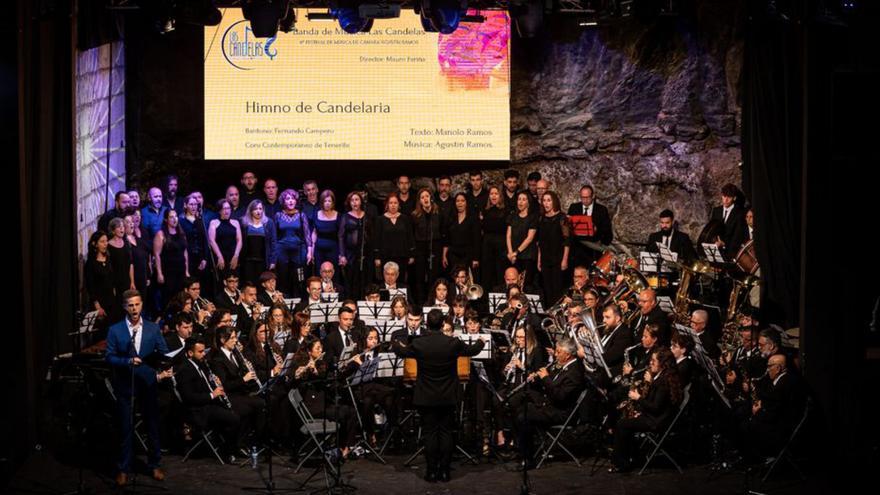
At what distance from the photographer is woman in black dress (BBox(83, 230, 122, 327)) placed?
13.6 metres

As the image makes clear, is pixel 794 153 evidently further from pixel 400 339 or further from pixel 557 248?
pixel 400 339

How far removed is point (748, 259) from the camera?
13547mm

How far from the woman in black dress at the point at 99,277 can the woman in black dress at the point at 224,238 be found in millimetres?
1605

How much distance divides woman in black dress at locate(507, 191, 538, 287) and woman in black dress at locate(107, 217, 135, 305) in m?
4.84

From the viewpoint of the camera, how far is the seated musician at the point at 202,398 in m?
10.8

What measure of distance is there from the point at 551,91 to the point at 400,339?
7.63m

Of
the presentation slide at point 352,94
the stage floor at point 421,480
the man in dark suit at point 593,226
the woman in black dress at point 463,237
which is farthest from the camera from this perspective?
the presentation slide at point 352,94

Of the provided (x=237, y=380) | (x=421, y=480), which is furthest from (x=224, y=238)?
(x=421, y=480)

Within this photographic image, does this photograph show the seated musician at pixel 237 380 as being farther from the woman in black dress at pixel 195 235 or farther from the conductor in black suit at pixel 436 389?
the woman in black dress at pixel 195 235

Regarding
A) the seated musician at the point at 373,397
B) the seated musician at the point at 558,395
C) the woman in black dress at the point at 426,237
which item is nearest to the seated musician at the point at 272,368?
the seated musician at the point at 373,397

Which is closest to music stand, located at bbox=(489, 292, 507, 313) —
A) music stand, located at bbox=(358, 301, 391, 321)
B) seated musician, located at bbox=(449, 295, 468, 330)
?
seated musician, located at bbox=(449, 295, 468, 330)

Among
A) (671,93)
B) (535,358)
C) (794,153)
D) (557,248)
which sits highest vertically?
(671,93)

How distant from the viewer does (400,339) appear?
1090 centimetres

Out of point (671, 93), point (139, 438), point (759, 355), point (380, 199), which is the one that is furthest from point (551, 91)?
point (139, 438)
